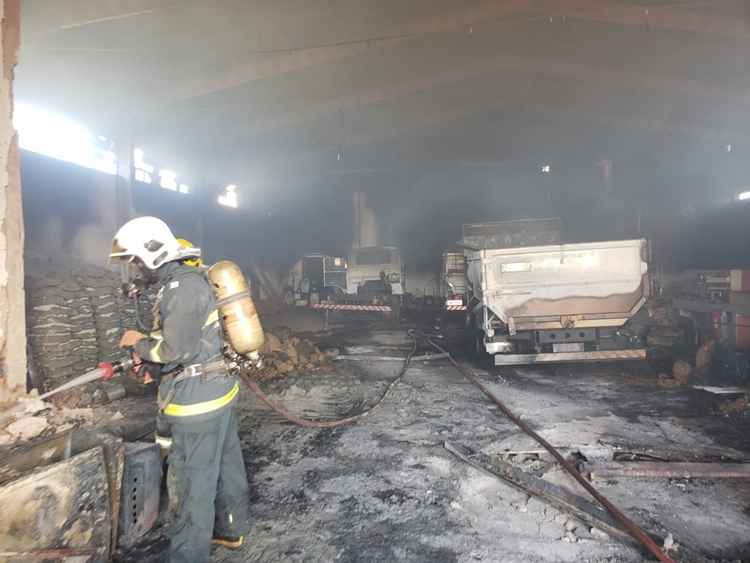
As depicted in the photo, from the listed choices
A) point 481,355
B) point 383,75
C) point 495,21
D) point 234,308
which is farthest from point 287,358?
point 495,21

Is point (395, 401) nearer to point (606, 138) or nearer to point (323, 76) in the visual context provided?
point (323, 76)

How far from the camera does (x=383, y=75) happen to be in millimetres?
11008

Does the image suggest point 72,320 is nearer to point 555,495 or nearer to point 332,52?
point 555,495

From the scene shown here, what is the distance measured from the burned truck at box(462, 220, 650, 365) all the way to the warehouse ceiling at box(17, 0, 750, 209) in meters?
5.43

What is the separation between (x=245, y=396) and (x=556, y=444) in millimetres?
3954

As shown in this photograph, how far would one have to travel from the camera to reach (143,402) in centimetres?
552

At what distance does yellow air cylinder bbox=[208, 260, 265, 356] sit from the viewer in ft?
8.64

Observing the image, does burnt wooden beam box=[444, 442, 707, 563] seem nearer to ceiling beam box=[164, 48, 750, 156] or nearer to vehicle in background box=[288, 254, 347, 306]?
vehicle in background box=[288, 254, 347, 306]

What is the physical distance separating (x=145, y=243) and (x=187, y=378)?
86 cm

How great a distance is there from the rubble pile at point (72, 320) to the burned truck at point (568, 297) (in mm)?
5610

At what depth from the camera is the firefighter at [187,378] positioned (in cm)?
230


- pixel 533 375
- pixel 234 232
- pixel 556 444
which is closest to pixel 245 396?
pixel 556 444

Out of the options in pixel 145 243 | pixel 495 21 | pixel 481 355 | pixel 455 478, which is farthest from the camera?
pixel 495 21

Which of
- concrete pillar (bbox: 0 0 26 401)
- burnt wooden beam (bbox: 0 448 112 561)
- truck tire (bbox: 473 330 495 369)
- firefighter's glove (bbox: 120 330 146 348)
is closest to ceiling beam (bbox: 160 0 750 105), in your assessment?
concrete pillar (bbox: 0 0 26 401)
